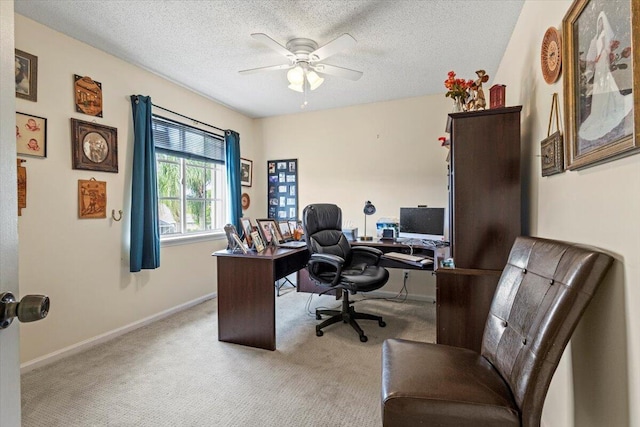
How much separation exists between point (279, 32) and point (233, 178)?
2154 millimetres

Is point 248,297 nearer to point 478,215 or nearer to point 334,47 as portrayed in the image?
point 478,215

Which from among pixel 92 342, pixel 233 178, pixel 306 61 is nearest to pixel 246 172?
pixel 233 178

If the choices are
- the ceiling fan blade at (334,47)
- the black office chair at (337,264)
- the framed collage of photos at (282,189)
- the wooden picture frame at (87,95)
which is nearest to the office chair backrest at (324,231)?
the black office chair at (337,264)

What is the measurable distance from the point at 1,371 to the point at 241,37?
2556mm

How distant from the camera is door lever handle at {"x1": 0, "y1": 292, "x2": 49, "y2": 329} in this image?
0.56 m

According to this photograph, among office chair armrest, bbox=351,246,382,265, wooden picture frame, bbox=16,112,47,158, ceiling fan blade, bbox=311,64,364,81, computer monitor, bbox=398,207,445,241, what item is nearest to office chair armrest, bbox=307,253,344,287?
office chair armrest, bbox=351,246,382,265

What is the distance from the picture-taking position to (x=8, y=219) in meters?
0.59

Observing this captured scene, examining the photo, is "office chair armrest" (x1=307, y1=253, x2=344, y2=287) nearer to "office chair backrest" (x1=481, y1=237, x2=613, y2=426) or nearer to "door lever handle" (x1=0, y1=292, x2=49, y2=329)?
"office chair backrest" (x1=481, y1=237, x2=613, y2=426)

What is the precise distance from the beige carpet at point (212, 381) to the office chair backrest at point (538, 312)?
890 millimetres

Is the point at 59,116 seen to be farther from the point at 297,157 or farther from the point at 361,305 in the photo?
the point at 361,305

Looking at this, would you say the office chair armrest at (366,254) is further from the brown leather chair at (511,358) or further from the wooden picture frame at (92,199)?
the wooden picture frame at (92,199)

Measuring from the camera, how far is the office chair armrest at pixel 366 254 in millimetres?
3131

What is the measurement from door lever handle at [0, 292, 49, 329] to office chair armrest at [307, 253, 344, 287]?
2.20 m

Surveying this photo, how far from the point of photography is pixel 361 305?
3627mm
